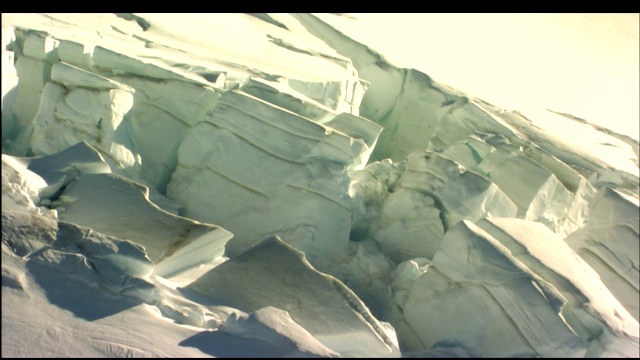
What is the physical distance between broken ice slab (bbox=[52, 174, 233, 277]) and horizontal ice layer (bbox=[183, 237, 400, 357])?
0.38 feet

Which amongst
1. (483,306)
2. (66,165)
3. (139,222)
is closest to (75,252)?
(139,222)

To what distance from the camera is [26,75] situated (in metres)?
2.67

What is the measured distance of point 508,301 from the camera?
77.5 inches

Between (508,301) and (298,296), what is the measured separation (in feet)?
1.96

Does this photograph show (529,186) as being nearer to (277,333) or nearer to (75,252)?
(277,333)

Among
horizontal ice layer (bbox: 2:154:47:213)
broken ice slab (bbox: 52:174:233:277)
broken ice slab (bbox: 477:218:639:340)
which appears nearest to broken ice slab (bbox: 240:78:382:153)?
broken ice slab (bbox: 477:218:639:340)

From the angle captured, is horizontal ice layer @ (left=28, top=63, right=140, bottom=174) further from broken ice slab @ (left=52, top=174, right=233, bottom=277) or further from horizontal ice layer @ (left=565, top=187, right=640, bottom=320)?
horizontal ice layer @ (left=565, top=187, right=640, bottom=320)

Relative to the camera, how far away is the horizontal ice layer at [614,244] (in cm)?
239

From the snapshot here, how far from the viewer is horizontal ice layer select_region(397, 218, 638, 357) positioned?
1921 millimetres

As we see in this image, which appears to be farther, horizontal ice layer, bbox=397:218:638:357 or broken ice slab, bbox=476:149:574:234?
broken ice slab, bbox=476:149:574:234

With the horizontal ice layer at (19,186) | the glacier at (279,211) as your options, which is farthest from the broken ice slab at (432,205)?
the horizontal ice layer at (19,186)

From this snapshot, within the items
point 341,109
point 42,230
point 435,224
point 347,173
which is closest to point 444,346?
point 435,224

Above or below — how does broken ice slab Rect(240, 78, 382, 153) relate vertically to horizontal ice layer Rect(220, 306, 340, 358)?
above

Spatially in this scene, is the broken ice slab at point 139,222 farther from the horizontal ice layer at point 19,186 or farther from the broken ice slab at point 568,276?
the broken ice slab at point 568,276
